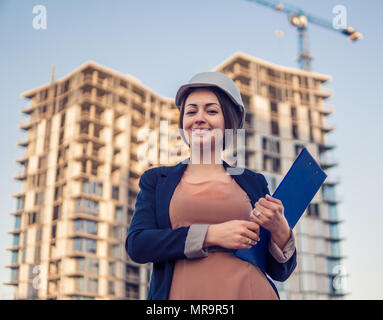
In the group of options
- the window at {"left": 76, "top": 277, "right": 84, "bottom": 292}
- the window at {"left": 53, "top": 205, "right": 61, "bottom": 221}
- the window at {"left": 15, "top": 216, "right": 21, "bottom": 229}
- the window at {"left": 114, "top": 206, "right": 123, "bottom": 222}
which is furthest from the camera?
the window at {"left": 15, "top": 216, "right": 21, "bottom": 229}

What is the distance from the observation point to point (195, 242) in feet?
5.52

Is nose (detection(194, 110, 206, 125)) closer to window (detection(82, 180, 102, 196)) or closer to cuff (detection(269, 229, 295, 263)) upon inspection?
cuff (detection(269, 229, 295, 263))

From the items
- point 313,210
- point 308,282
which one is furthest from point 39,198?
point 313,210

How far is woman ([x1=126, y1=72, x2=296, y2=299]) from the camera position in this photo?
1.69m

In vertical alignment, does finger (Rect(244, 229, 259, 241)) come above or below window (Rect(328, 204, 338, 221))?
below

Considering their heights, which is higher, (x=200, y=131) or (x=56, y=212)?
(x=56, y=212)

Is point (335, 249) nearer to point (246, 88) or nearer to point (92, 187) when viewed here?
point (246, 88)

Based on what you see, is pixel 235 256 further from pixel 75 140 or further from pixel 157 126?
pixel 157 126

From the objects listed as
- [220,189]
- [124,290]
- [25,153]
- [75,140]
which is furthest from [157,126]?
[220,189]

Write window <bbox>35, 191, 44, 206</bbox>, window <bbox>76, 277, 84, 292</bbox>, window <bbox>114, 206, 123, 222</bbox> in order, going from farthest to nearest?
window <bbox>35, 191, 44, 206</bbox> → window <bbox>114, 206, 123, 222</bbox> → window <bbox>76, 277, 84, 292</bbox>

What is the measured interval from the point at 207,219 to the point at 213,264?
0.17 m

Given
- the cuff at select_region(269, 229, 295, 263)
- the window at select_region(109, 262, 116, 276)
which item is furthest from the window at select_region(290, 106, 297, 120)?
the cuff at select_region(269, 229, 295, 263)

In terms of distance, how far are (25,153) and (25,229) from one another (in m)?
8.78

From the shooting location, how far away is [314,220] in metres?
54.9
